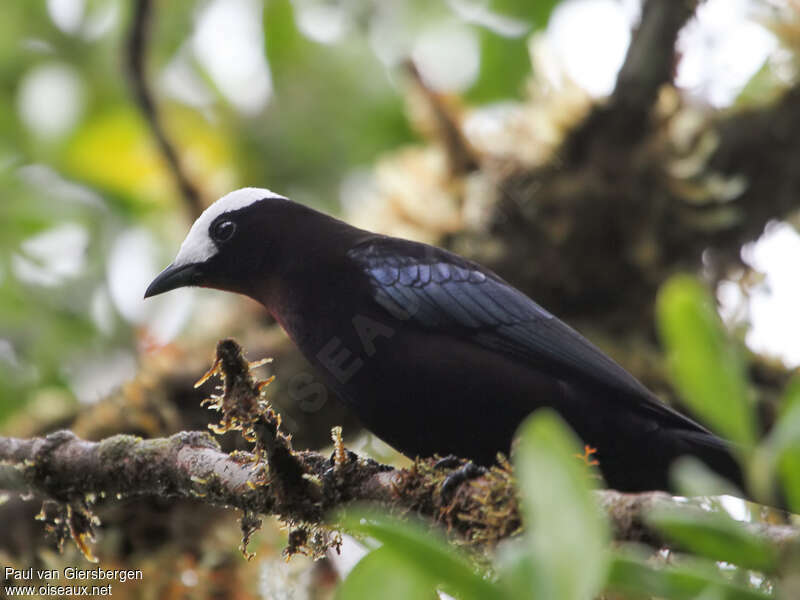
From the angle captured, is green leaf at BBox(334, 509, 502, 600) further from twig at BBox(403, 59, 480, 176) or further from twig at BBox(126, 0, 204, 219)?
twig at BBox(403, 59, 480, 176)

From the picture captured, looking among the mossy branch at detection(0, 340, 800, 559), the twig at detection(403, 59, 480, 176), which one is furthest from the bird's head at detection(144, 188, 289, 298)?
the twig at detection(403, 59, 480, 176)

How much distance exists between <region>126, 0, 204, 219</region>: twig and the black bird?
→ 1.83m

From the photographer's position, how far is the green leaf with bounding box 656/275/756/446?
1209 millimetres

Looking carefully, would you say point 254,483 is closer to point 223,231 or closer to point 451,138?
point 223,231

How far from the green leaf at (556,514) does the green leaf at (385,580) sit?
20 centimetres

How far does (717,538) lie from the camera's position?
1.31 metres

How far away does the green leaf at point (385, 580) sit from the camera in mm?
1348

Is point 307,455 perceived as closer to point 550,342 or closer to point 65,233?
point 550,342

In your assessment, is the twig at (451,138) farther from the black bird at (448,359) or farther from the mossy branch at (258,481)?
the mossy branch at (258,481)

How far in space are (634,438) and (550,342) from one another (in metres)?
0.48

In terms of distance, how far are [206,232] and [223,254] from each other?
169mm

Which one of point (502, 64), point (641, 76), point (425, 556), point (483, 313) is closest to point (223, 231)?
point (483, 313)

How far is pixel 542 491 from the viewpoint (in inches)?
47.5

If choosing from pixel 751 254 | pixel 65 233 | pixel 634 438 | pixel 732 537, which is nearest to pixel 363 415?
pixel 634 438
